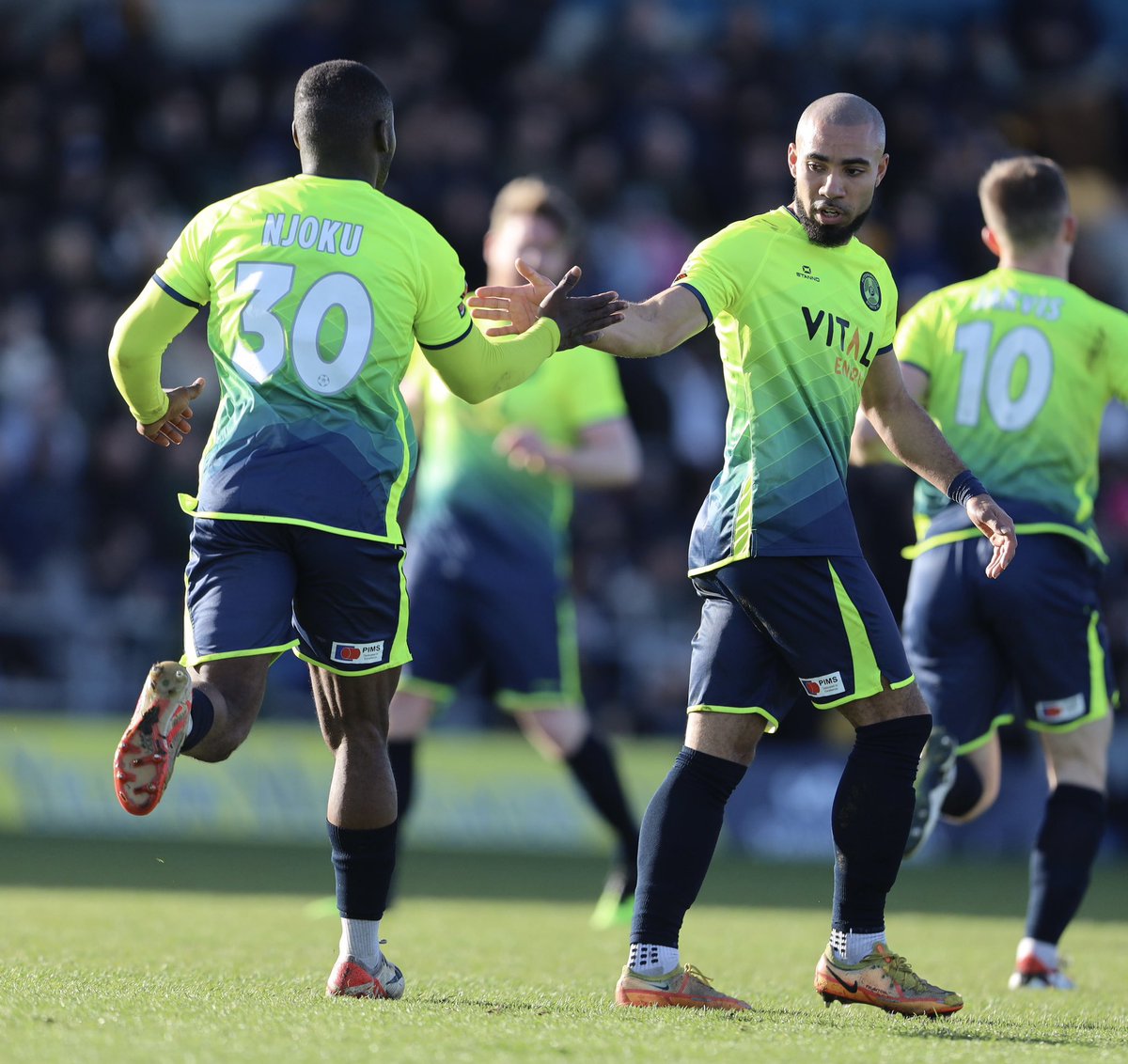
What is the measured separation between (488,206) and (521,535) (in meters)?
7.54

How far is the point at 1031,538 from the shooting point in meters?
6.23

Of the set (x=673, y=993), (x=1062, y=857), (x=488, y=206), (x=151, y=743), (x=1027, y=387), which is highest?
(x=488, y=206)

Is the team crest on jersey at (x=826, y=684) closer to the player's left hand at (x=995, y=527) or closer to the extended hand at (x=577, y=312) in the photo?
the player's left hand at (x=995, y=527)

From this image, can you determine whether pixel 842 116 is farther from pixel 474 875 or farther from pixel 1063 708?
pixel 474 875

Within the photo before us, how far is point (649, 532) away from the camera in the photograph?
1423 cm

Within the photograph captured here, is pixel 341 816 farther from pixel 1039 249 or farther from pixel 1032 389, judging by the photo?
pixel 1039 249

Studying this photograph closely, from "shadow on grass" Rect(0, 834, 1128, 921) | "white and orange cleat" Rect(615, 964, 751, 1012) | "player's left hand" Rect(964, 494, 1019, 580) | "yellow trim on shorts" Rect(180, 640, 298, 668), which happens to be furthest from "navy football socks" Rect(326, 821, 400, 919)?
"shadow on grass" Rect(0, 834, 1128, 921)

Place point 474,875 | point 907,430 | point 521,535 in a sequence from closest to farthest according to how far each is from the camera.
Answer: point 907,430 → point 521,535 → point 474,875

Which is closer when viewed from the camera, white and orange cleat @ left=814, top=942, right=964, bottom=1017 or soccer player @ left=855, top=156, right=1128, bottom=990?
white and orange cleat @ left=814, top=942, right=964, bottom=1017

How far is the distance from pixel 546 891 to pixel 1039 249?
4480 millimetres

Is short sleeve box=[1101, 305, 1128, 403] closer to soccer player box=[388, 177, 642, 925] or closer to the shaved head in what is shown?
the shaved head

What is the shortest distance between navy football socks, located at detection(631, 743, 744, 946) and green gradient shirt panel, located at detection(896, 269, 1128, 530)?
193cm

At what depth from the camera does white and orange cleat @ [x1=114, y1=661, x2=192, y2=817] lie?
4.18 metres

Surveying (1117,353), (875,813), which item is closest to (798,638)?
(875,813)
